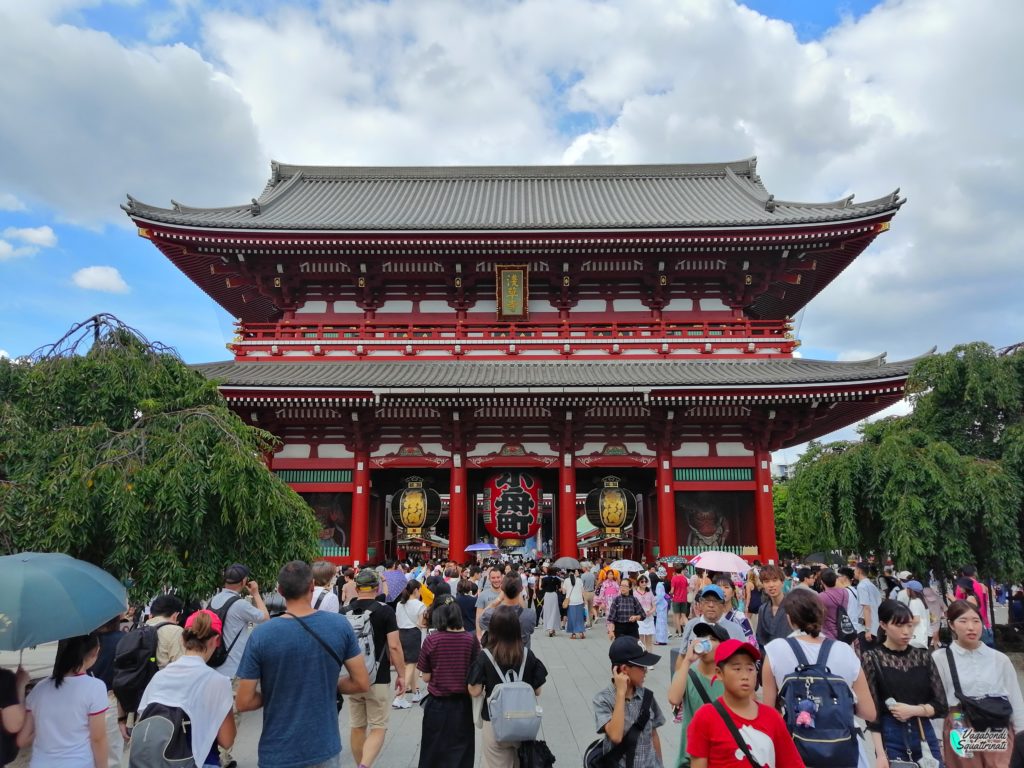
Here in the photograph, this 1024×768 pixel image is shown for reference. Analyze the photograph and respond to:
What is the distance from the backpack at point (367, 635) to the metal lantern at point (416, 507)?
12724 millimetres

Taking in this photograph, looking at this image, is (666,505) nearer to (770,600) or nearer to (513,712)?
(770,600)

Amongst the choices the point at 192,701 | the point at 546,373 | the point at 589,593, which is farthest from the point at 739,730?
the point at 546,373

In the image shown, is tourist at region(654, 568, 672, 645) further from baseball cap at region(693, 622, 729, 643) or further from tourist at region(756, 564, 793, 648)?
baseball cap at region(693, 622, 729, 643)

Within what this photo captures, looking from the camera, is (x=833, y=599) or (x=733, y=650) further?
(x=833, y=599)

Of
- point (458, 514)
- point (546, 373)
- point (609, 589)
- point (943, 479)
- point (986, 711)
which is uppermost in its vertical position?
point (546, 373)

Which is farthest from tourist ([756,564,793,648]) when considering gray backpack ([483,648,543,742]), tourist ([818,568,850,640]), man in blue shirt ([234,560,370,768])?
man in blue shirt ([234,560,370,768])

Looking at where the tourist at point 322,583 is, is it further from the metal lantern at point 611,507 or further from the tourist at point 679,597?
the metal lantern at point 611,507

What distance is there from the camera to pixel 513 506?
18859mm

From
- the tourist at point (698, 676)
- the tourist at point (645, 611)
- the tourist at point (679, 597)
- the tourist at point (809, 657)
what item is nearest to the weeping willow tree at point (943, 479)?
the tourist at point (679, 597)

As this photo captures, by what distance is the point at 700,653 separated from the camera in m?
4.20

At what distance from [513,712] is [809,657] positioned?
1.89 meters

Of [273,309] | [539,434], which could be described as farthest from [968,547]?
[273,309]

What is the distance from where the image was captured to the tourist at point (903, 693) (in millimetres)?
4441

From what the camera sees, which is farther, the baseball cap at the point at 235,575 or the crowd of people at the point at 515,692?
the baseball cap at the point at 235,575
